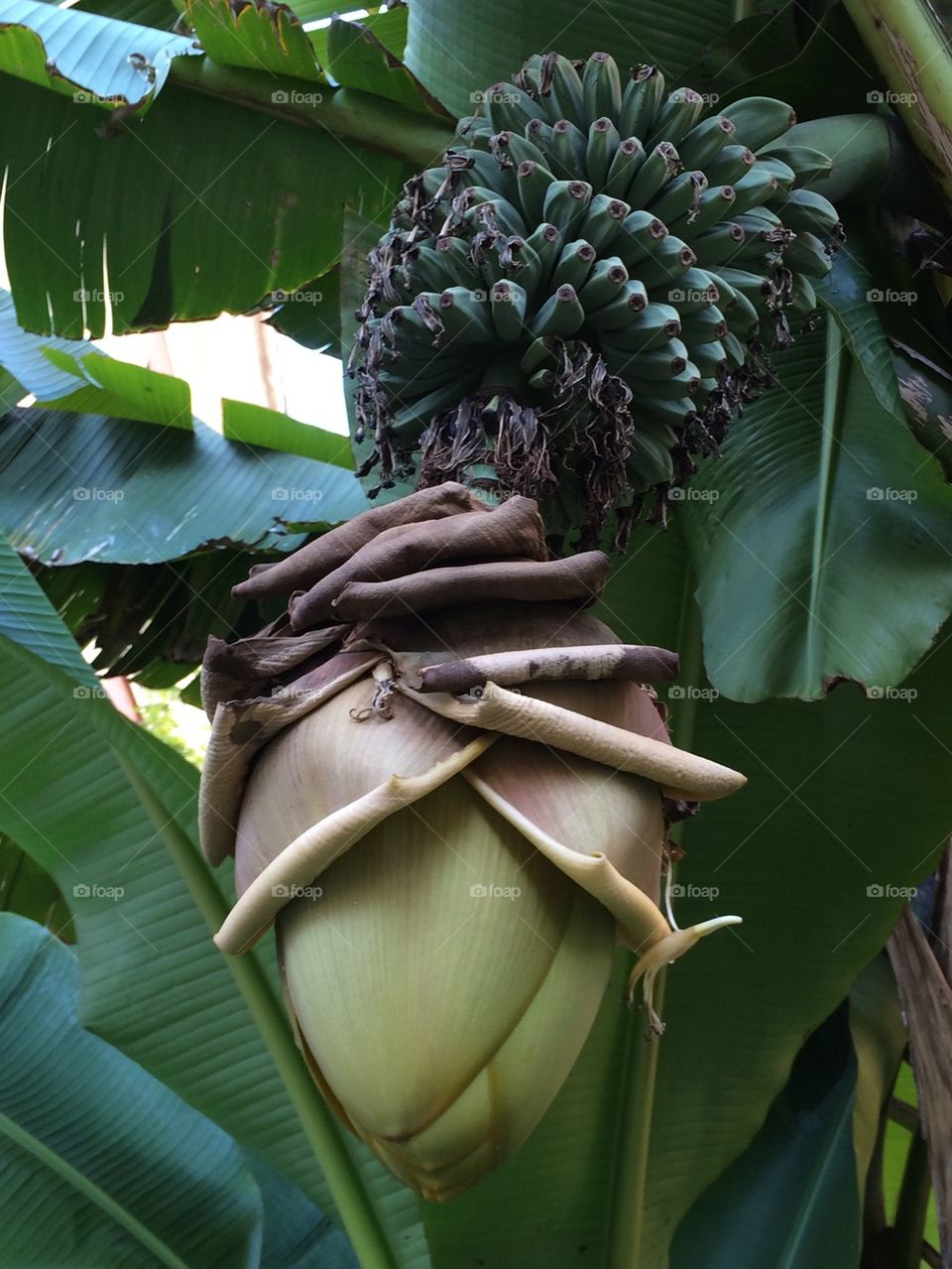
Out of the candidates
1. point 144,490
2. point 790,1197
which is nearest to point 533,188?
point 144,490

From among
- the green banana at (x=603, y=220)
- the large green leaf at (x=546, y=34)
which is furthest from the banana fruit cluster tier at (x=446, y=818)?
the large green leaf at (x=546, y=34)

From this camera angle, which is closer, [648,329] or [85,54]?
[648,329]

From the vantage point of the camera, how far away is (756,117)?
2.51ft

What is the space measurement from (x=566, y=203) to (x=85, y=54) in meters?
0.46

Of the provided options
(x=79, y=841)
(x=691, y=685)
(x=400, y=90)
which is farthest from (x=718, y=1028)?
(x=400, y=90)

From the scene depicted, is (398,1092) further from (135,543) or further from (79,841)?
(135,543)

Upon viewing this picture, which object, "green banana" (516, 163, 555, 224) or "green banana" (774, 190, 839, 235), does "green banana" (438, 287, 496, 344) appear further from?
"green banana" (774, 190, 839, 235)

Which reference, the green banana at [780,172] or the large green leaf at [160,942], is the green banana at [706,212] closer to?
the green banana at [780,172]

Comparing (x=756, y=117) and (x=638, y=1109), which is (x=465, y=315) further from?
(x=638, y=1109)

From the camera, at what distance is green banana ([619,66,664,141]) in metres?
0.72

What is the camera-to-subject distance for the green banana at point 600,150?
681 mm

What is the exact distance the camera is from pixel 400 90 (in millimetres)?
931

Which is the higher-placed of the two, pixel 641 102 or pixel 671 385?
pixel 641 102

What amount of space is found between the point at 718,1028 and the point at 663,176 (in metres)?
0.70
